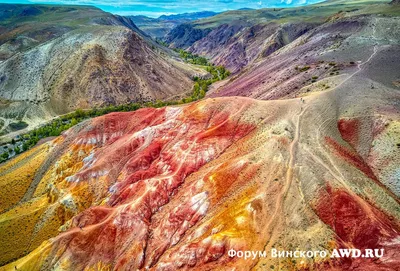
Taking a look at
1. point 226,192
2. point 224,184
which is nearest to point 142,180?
point 224,184

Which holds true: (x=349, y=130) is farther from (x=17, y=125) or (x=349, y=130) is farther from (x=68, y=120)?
(x=17, y=125)

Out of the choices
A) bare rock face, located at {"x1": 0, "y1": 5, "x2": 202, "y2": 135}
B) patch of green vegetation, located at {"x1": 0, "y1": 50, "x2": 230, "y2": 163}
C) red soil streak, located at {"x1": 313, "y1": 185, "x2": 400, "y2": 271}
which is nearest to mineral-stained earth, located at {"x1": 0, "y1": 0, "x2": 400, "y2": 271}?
red soil streak, located at {"x1": 313, "y1": 185, "x2": 400, "y2": 271}

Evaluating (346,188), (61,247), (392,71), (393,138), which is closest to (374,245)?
(346,188)

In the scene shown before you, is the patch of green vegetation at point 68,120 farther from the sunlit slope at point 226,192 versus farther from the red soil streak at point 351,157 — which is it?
the red soil streak at point 351,157

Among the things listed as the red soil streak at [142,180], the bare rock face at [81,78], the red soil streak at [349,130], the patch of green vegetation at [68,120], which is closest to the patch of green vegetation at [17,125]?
the patch of green vegetation at [68,120]

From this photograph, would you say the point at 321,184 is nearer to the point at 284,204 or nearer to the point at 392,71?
the point at 284,204

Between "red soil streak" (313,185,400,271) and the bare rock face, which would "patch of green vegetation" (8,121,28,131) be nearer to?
the bare rock face

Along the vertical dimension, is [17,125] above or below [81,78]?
below
